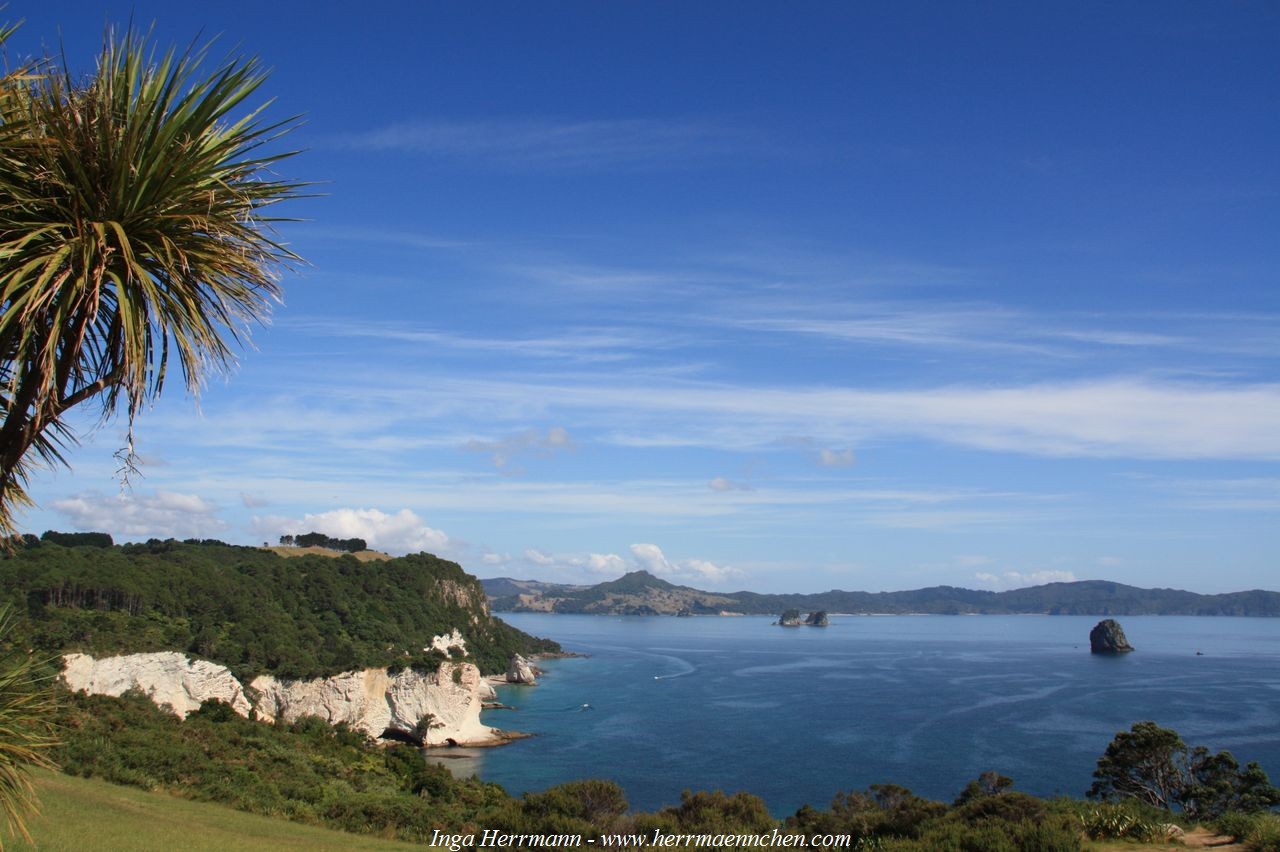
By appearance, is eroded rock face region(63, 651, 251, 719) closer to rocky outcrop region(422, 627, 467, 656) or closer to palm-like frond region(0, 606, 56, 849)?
rocky outcrop region(422, 627, 467, 656)

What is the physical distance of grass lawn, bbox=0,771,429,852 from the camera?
10.9m

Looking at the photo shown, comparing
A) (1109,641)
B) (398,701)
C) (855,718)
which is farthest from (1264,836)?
(1109,641)

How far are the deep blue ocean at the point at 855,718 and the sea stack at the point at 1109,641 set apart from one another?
11.7 feet

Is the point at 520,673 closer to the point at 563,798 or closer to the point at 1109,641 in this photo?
the point at 563,798

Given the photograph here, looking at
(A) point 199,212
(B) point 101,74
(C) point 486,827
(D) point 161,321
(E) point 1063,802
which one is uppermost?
(B) point 101,74

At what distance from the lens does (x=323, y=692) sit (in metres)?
50.2

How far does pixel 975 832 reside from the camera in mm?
12906

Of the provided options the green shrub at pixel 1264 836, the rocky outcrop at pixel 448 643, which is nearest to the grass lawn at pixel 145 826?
the green shrub at pixel 1264 836

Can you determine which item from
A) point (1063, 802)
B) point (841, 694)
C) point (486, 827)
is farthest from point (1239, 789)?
point (841, 694)

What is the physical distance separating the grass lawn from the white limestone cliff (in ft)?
65.8

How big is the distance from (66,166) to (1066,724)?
69.2m

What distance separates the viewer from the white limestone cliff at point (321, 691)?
1526 inches

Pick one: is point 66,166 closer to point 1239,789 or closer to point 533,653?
point 1239,789

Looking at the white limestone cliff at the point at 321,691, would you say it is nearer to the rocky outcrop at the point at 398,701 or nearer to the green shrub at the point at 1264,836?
the rocky outcrop at the point at 398,701
